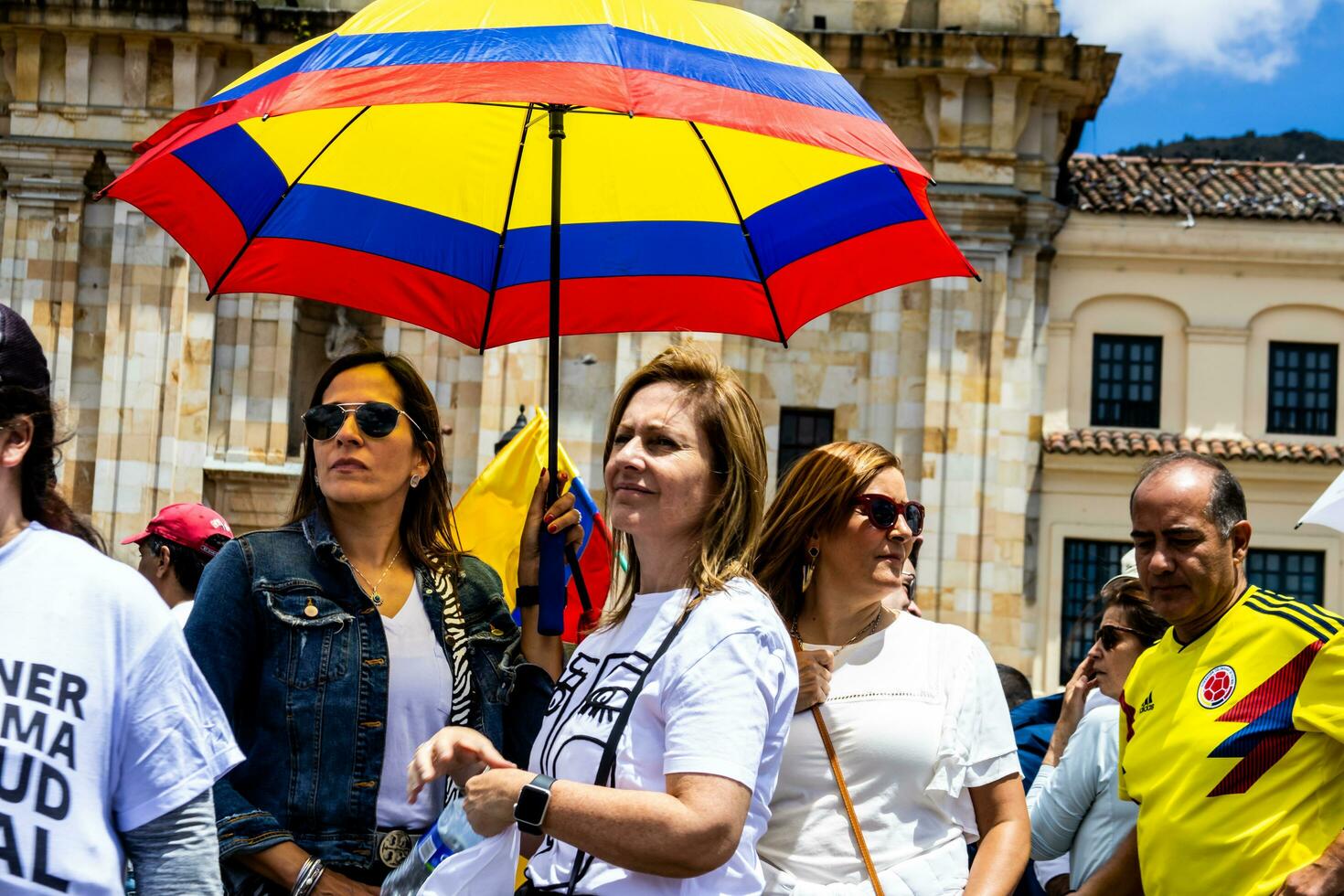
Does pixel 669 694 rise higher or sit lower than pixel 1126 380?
lower

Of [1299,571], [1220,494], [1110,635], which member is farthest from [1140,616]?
[1299,571]

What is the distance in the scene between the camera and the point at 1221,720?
15.3 ft

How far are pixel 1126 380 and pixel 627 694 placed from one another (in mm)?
23218

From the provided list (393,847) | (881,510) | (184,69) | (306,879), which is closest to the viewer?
(306,879)

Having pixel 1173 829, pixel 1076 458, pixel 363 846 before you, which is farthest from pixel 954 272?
pixel 1076 458

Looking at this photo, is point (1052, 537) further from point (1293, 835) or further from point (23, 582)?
point (23, 582)

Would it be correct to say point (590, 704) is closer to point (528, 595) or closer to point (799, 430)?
point (528, 595)

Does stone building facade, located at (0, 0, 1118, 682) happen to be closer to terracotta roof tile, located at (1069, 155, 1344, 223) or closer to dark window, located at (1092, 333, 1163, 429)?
dark window, located at (1092, 333, 1163, 429)

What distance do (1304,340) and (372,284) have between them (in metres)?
22.8

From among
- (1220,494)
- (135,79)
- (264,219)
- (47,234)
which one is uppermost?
(135,79)

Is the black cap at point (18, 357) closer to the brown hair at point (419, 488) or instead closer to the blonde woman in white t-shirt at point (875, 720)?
the brown hair at point (419, 488)

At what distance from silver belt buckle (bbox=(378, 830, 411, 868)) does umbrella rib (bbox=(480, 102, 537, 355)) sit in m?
1.83

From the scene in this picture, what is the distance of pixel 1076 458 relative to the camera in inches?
972

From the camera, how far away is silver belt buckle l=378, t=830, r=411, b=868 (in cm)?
416
